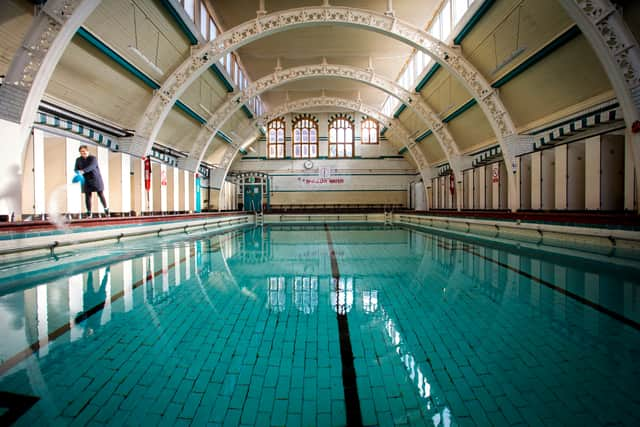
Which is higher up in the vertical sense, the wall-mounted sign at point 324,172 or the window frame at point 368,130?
the window frame at point 368,130

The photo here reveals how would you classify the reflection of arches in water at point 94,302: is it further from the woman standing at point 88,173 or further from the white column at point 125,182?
the white column at point 125,182

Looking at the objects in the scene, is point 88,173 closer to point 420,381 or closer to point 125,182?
point 125,182

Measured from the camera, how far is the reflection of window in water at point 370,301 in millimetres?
2775

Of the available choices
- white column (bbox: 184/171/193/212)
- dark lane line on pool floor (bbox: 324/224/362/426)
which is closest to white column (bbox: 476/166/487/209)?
dark lane line on pool floor (bbox: 324/224/362/426)

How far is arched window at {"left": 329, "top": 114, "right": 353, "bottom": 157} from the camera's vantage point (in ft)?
79.0

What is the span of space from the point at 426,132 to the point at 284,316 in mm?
17455

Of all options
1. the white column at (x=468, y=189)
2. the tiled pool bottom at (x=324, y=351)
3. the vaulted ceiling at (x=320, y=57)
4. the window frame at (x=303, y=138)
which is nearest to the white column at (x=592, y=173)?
the vaulted ceiling at (x=320, y=57)

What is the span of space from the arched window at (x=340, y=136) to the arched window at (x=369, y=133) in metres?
0.88

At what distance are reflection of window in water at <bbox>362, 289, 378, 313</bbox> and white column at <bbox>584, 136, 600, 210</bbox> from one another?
7.51 m

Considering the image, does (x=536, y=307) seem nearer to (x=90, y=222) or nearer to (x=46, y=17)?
(x=90, y=222)

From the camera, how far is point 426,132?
58.4ft

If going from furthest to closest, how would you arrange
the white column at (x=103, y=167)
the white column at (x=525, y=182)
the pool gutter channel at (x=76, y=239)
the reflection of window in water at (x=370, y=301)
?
the white column at (x=525, y=182) < the white column at (x=103, y=167) < the pool gutter channel at (x=76, y=239) < the reflection of window in water at (x=370, y=301)

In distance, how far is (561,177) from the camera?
8.55 m

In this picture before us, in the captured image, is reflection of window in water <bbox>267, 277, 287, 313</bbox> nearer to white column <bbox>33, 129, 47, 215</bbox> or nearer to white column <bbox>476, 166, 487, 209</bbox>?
white column <bbox>33, 129, 47, 215</bbox>
